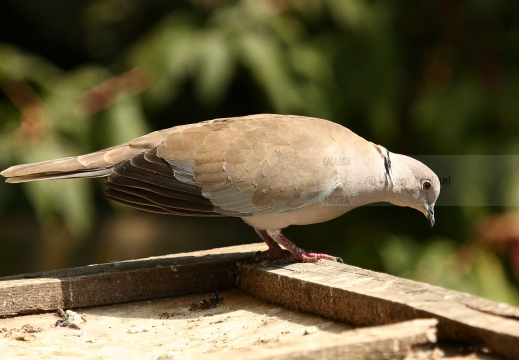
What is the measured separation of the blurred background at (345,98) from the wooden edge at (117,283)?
1.49 m

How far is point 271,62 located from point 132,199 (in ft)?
6.18

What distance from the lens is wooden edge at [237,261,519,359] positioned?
2.29m

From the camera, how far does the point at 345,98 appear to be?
220 inches

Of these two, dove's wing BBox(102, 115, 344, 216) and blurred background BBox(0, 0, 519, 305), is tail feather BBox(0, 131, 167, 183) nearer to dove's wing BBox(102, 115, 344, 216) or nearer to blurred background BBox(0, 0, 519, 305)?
dove's wing BBox(102, 115, 344, 216)

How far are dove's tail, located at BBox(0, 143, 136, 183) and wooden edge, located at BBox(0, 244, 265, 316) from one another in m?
0.43

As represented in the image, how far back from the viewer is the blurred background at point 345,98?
16.1 ft

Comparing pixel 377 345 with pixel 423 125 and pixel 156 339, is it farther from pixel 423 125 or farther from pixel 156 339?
pixel 423 125

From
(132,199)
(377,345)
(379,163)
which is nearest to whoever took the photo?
(377,345)

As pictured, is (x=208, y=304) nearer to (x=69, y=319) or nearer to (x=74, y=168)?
(x=69, y=319)

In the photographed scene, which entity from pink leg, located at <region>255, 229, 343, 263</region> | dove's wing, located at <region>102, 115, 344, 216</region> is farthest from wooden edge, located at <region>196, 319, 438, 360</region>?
dove's wing, located at <region>102, 115, 344, 216</region>

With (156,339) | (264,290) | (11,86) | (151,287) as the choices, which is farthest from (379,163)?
(11,86)

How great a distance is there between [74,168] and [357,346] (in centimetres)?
195

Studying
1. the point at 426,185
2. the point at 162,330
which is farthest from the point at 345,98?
the point at 162,330

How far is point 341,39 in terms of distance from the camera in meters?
5.73
